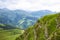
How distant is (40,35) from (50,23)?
733 inches

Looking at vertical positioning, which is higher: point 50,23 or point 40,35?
point 50,23

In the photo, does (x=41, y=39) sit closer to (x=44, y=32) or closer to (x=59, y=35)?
(x=44, y=32)

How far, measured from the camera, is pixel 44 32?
7613 inches

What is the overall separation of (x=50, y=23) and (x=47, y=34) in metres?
16.2

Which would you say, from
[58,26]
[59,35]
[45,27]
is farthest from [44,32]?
[59,35]

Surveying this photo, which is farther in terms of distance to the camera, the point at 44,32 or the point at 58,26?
the point at 44,32

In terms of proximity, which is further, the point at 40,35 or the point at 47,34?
the point at 40,35

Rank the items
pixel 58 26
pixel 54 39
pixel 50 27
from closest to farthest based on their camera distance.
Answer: pixel 54 39, pixel 58 26, pixel 50 27

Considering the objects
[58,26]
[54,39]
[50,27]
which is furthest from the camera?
[50,27]

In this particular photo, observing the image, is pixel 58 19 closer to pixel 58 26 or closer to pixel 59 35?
pixel 58 26

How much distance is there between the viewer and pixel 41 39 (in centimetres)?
18950

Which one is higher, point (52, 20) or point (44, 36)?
point (52, 20)

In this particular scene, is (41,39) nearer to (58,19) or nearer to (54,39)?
(58,19)

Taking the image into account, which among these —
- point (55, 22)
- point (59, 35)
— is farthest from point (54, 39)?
point (55, 22)
